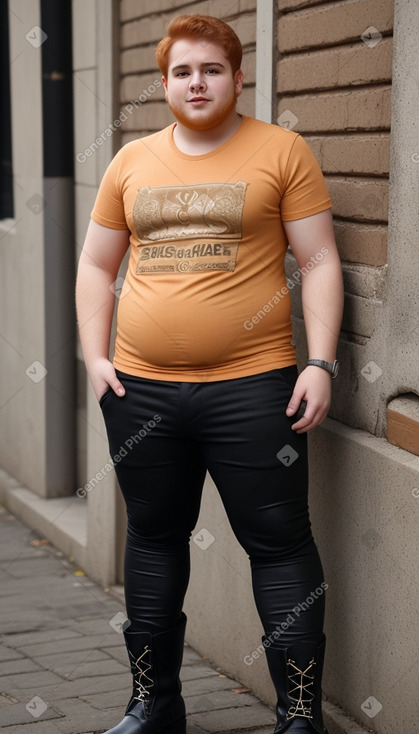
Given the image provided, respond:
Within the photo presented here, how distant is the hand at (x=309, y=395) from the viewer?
3.06 m

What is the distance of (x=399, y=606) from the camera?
3086 mm

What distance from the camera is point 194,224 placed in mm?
3088

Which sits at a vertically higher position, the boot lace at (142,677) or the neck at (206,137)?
the neck at (206,137)

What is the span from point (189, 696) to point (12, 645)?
0.93 metres

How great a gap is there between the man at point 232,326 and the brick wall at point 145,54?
37.9 inches

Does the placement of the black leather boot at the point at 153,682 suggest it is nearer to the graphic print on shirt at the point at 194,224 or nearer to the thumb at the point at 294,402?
the thumb at the point at 294,402

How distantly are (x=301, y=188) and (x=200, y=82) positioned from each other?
0.39 m

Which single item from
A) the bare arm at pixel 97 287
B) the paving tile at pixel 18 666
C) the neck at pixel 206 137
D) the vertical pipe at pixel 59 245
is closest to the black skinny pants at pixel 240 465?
Result: the bare arm at pixel 97 287

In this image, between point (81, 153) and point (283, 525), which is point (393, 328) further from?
point (81, 153)

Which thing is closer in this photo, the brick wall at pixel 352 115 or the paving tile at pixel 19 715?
the brick wall at pixel 352 115

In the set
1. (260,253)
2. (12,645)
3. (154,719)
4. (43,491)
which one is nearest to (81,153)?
(43,491)

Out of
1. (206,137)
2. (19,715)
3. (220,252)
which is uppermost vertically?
(206,137)

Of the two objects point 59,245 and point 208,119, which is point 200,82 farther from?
point 59,245

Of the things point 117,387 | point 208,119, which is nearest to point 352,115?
point 208,119
